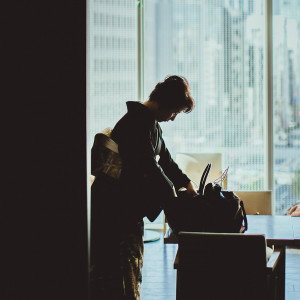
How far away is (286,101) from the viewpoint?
16.4 ft

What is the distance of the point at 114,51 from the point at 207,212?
357cm

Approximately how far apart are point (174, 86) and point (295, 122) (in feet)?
11.0

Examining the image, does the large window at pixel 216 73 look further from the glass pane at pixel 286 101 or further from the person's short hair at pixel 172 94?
the person's short hair at pixel 172 94

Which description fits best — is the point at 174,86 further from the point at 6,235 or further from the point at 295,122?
the point at 295,122

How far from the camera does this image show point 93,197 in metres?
1.92

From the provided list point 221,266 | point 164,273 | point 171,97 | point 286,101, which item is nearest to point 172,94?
point 171,97

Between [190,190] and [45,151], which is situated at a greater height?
[45,151]

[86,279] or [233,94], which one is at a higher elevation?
[233,94]

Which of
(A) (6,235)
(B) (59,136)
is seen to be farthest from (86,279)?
(B) (59,136)

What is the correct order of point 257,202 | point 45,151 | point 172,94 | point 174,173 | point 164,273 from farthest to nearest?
1. point 164,273
2. point 257,202
3. point 174,173
4. point 172,94
5. point 45,151

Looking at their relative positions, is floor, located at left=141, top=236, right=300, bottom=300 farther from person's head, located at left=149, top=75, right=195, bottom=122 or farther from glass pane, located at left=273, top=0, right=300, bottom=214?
person's head, located at left=149, top=75, right=195, bottom=122

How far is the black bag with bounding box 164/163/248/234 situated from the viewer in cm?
187

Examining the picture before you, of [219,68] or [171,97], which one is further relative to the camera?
[219,68]

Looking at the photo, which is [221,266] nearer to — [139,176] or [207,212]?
[207,212]
